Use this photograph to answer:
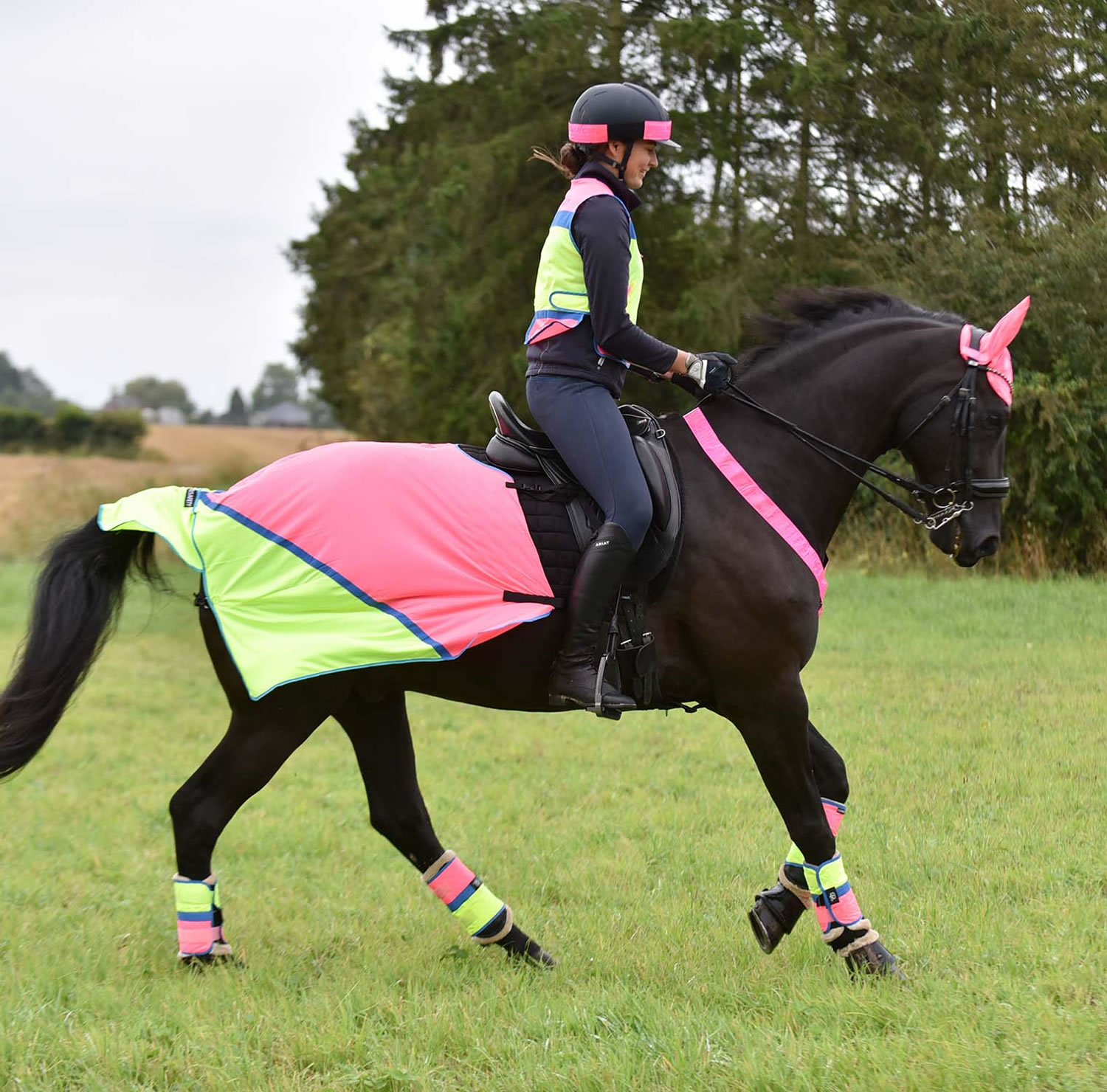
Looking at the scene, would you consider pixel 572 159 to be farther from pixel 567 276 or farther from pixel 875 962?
pixel 875 962

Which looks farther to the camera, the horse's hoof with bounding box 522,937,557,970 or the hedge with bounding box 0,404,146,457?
the hedge with bounding box 0,404,146,457

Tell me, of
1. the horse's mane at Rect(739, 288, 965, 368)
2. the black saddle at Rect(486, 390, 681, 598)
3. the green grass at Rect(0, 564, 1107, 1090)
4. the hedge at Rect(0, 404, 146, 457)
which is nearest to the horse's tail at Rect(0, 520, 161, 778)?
the green grass at Rect(0, 564, 1107, 1090)

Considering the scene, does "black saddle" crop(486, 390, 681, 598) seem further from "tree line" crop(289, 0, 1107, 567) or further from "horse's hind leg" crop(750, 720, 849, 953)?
"tree line" crop(289, 0, 1107, 567)

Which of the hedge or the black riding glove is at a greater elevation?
the hedge

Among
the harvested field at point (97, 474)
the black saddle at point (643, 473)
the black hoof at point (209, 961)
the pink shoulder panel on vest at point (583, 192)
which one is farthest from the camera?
the harvested field at point (97, 474)

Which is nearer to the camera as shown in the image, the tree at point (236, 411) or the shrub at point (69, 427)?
the shrub at point (69, 427)

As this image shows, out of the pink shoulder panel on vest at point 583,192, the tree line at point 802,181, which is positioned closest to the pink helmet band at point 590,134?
the pink shoulder panel on vest at point 583,192

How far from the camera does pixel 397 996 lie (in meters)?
4.30

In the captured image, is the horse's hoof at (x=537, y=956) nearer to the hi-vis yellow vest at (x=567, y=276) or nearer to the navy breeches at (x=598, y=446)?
the navy breeches at (x=598, y=446)

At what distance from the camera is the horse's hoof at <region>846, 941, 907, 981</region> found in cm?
425

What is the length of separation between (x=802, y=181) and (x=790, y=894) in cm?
1672

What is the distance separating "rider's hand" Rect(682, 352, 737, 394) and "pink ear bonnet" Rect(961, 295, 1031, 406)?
93 centimetres

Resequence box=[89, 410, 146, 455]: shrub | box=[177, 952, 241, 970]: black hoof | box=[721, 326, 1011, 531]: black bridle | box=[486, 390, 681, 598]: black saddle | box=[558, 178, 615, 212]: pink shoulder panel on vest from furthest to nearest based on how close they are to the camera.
A: 1. box=[89, 410, 146, 455]: shrub
2. box=[177, 952, 241, 970]: black hoof
3. box=[721, 326, 1011, 531]: black bridle
4. box=[486, 390, 681, 598]: black saddle
5. box=[558, 178, 615, 212]: pink shoulder panel on vest

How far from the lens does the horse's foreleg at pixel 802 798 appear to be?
4.37 metres
